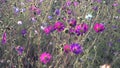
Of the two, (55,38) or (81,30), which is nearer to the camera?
(81,30)

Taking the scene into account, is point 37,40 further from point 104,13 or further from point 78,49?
point 104,13

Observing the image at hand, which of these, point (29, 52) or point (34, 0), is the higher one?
point (34, 0)

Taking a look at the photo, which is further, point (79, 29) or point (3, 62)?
point (3, 62)

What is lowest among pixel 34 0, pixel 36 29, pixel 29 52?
pixel 29 52

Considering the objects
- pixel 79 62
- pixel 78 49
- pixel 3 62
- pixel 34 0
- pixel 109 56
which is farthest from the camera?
pixel 34 0

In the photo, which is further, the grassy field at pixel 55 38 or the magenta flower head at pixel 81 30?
the grassy field at pixel 55 38

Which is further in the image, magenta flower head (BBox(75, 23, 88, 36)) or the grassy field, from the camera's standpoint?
the grassy field

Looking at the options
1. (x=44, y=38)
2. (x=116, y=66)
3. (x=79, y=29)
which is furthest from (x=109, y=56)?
(x=79, y=29)

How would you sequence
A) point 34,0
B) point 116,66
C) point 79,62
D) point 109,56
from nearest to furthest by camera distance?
point 79,62
point 116,66
point 109,56
point 34,0
